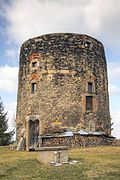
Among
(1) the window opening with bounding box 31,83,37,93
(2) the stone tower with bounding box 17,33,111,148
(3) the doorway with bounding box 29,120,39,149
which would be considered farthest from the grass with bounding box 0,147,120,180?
(1) the window opening with bounding box 31,83,37,93

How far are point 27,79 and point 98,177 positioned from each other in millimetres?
15365

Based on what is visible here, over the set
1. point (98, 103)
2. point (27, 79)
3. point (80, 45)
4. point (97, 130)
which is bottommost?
point (97, 130)

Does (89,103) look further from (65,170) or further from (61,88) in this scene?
(65,170)

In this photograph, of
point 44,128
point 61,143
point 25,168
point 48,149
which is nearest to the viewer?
point 25,168

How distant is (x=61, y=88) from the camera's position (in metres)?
26.5

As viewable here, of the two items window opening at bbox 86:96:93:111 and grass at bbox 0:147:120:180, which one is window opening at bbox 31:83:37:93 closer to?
window opening at bbox 86:96:93:111

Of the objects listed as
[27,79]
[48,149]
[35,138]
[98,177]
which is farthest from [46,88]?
[98,177]

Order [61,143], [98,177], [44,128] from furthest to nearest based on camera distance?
1. [44,128]
2. [61,143]
3. [98,177]

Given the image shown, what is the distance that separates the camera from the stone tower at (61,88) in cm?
2627

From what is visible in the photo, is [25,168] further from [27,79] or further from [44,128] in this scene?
[27,79]

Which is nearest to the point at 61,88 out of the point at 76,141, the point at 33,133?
the point at 33,133

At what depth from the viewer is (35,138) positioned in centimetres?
2669

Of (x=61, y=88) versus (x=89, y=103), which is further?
(x=89, y=103)

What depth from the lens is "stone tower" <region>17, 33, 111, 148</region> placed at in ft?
86.2
